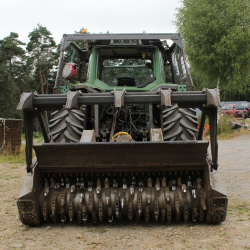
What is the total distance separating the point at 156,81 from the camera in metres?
5.70

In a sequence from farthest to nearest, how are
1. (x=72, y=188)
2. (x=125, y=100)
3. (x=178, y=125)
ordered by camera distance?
1. (x=178, y=125)
2. (x=72, y=188)
3. (x=125, y=100)

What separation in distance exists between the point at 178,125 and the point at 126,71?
6.10ft

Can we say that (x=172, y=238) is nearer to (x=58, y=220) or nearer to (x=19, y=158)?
(x=58, y=220)

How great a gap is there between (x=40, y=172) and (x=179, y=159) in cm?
157

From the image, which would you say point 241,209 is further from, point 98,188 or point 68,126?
point 68,126

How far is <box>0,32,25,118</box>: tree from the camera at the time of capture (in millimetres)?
37375

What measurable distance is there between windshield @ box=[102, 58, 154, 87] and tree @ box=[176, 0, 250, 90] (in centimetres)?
1488

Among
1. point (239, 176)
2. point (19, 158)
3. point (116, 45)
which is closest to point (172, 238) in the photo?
point (116, 45)

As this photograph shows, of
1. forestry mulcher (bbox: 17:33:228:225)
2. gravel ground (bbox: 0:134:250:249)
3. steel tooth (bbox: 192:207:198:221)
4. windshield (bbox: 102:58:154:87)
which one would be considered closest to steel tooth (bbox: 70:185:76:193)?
forestry mulcher (bbox: 17:33:228:225)

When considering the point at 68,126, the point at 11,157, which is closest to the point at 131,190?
the point at 68,126

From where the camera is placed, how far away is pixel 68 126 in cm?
488

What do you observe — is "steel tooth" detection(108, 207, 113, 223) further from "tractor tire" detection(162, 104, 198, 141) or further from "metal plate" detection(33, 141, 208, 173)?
"tractor tire" detection(162, 104, 198, 141)

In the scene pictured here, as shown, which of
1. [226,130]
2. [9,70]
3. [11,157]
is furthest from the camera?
[9,70]

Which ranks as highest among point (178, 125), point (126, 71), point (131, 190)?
point (126, 71)
